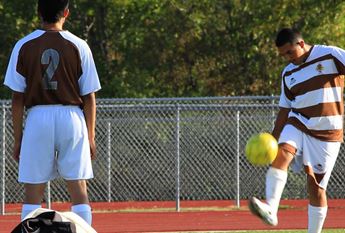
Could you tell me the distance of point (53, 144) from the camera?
29.2 ft

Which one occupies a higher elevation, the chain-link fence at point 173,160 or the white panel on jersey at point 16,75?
the white panel on jersey at point 16,75

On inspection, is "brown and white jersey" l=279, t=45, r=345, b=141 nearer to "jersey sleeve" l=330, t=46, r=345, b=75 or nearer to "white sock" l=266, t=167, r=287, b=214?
"jersey sleeve" l=330, t=46, r=345, b=75

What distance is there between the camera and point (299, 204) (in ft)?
62.5

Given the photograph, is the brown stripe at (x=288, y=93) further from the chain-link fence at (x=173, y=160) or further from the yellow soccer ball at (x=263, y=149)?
the chain-link fence at (x=173, y=160)

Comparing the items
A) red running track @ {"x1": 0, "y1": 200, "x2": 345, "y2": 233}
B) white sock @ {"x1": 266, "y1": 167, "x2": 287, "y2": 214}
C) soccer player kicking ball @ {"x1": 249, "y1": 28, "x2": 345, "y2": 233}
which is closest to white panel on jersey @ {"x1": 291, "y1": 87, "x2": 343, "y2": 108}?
soccer player kicking ball @ {"x1": 249, "y1": 28, "x2": 345, "y2": 233}

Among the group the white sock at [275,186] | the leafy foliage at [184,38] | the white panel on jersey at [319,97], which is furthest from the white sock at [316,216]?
the leafy foliage at [184,38]

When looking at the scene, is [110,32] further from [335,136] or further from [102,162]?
[335,136]

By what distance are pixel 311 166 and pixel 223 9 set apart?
13.6 m

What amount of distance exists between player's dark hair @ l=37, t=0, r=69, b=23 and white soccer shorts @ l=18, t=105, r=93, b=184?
0.74 metres

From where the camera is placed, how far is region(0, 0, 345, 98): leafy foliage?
22.9 metres

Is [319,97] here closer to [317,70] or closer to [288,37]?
[317,70]

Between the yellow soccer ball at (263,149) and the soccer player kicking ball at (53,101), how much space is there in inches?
82.1

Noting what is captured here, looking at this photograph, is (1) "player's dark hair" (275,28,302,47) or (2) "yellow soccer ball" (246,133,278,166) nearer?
(2) "yellow soccer ball" (246,133,278,166)

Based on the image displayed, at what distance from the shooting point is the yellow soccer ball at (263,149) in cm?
1042
